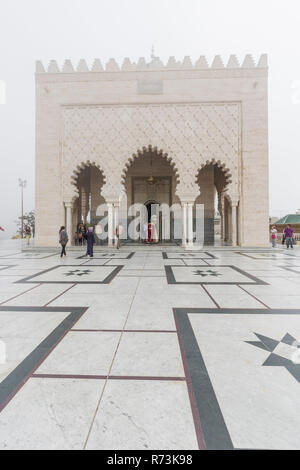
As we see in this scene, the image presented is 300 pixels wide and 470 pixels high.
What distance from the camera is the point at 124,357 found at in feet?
6.40

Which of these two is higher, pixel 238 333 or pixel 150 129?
pixel 150 129

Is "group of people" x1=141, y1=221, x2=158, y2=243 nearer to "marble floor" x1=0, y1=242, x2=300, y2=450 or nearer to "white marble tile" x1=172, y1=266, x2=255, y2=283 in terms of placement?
"white marble tile" x1=172, y1=266, x2=255, y2=283

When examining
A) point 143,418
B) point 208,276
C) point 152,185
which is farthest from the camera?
point 152,185

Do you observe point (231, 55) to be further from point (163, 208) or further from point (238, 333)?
point (238, 333)

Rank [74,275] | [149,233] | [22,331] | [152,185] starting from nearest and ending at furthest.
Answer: [22,331] < [74,275] < [149,233] < [152,185]

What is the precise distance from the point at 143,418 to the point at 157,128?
1107 cm

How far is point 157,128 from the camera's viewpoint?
1109 cm

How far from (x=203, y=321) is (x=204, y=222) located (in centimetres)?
1107

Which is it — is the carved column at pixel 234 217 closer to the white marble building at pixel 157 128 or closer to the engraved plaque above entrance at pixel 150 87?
the white marble building at pixel 157 128

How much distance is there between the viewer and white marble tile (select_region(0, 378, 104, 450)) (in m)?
1.19

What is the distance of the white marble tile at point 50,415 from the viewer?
46.8 inches

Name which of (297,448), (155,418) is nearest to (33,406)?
(155,418)

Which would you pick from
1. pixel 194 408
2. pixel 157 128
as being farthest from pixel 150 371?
pixel 157 128

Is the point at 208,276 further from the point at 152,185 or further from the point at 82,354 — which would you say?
the point at 152,185
